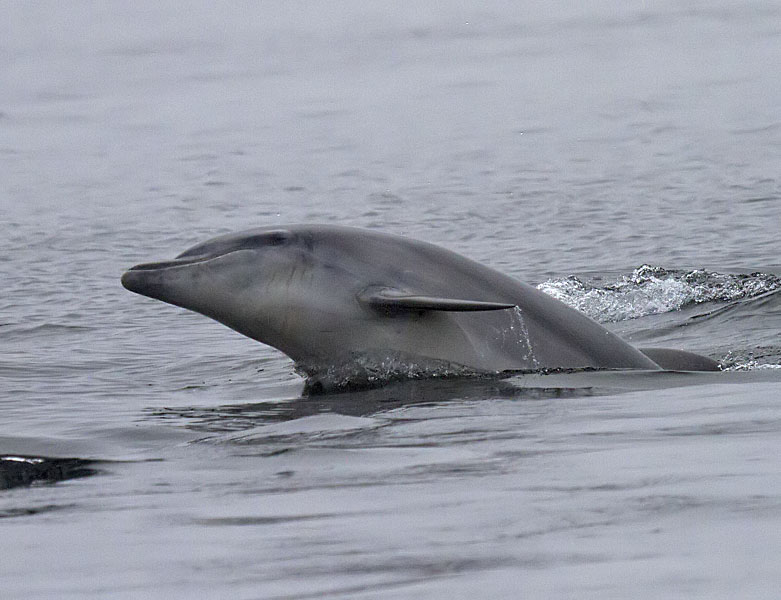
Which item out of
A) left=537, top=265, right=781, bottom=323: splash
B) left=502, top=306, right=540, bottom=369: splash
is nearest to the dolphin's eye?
left=502, top=306, right=540, bottom=369: splash

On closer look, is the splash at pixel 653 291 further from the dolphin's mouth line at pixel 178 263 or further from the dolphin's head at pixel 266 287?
the dolphin's mouth line at pixel 178 263

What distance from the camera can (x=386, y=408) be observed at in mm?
7754

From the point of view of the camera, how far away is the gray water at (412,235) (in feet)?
13.7

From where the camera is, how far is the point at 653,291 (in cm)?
1329

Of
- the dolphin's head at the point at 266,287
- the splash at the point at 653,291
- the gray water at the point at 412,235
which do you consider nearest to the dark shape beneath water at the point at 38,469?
the gray water at the point at 412,235

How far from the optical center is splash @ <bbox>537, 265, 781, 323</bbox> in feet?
42.0

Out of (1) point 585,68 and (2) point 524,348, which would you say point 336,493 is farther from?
(1) point 585,68

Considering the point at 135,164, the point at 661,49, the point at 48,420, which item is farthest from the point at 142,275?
the point at 661,49

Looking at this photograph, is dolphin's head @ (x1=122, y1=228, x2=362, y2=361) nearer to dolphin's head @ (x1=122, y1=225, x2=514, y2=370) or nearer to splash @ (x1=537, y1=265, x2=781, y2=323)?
dolphin's head @ (x1=122, y1=225, x2=514, y2=370)

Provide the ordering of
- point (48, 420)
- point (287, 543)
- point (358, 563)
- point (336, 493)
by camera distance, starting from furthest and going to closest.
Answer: point (48, 420), point (336, 493), point (287, 543), point (358, 563)

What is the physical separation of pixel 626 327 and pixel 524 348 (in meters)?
3.55

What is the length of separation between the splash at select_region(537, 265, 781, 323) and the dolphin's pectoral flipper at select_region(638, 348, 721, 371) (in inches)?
137

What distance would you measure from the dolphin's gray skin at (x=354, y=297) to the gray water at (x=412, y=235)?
35 cm

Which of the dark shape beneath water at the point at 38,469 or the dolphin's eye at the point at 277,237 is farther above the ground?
the dolphin's eye at the point at 277,237
